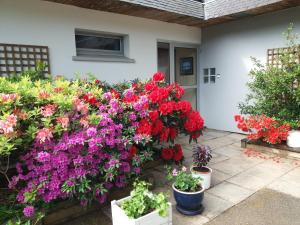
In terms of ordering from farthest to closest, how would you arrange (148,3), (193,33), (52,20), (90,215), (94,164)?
(193,33) < (148,3) < (52,20) < (90,215) < (94,164)

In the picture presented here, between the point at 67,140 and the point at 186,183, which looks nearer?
the point at 67,140

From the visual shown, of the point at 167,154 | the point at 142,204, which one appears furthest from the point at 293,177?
the point at 142,204

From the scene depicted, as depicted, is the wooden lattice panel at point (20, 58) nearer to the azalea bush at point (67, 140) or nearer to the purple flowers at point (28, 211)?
the azalea bush at point (67, 140)

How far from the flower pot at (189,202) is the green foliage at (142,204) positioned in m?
0.42

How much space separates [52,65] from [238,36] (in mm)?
4352

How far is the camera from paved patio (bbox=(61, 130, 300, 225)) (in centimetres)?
261

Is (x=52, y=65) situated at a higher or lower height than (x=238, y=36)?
lower

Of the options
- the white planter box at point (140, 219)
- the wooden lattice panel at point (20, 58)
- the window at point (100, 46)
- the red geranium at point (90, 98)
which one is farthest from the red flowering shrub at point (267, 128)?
the wooden lattice panel at point (20, 58)

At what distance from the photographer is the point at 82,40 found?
14.8ft

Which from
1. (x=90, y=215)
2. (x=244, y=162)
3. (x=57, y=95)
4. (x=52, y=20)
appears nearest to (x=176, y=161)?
(x=244, y=162)

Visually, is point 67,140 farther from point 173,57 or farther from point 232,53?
point 232,53

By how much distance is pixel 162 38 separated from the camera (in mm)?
5527

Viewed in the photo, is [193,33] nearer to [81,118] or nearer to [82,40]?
[82,40]

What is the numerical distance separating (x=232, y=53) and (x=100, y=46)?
3.30 metres
